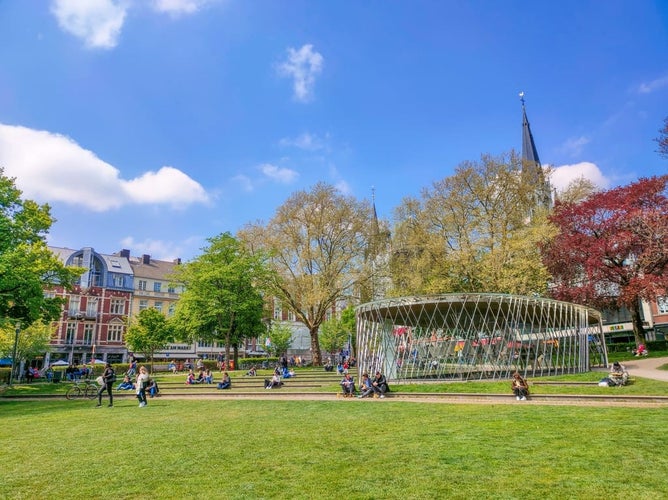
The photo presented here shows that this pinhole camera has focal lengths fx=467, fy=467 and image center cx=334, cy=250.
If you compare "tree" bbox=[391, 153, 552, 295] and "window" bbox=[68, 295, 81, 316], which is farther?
"window" bbox=[68, 295, 81, 316]

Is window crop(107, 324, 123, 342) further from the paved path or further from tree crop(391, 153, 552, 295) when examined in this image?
the paved path

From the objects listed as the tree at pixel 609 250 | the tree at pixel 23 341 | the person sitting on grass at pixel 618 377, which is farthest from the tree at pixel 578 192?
the tree at pixel 23 341

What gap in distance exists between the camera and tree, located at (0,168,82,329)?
23.9 metres

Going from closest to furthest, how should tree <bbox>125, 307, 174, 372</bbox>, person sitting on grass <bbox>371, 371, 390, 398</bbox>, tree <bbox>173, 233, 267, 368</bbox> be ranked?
1. person sitting on grass <bbox>371, 371, 390, 398</bbox>
2. tree <bbox>173, 233, 267, 368</bbox>
3. tree <bbox>125, 307, 174, 372</bbox>

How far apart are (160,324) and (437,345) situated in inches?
1075

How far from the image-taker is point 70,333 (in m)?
60.1

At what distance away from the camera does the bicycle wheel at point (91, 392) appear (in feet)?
71.5

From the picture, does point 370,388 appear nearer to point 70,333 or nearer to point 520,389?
point 520,389

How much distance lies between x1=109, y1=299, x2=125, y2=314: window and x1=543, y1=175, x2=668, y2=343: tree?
55.4m

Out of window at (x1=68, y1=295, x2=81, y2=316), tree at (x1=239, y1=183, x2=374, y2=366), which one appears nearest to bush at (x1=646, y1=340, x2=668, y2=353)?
tree at (x1=239, y1=183, x2=374, y2=366)

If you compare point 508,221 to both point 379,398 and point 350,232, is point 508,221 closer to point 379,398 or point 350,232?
point 350,232

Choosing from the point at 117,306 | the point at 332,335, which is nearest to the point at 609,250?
the point at 332,335

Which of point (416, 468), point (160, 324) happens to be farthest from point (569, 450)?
point (160, 324)

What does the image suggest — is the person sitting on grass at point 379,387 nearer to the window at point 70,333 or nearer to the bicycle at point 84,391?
the bicycle at point 84,391
